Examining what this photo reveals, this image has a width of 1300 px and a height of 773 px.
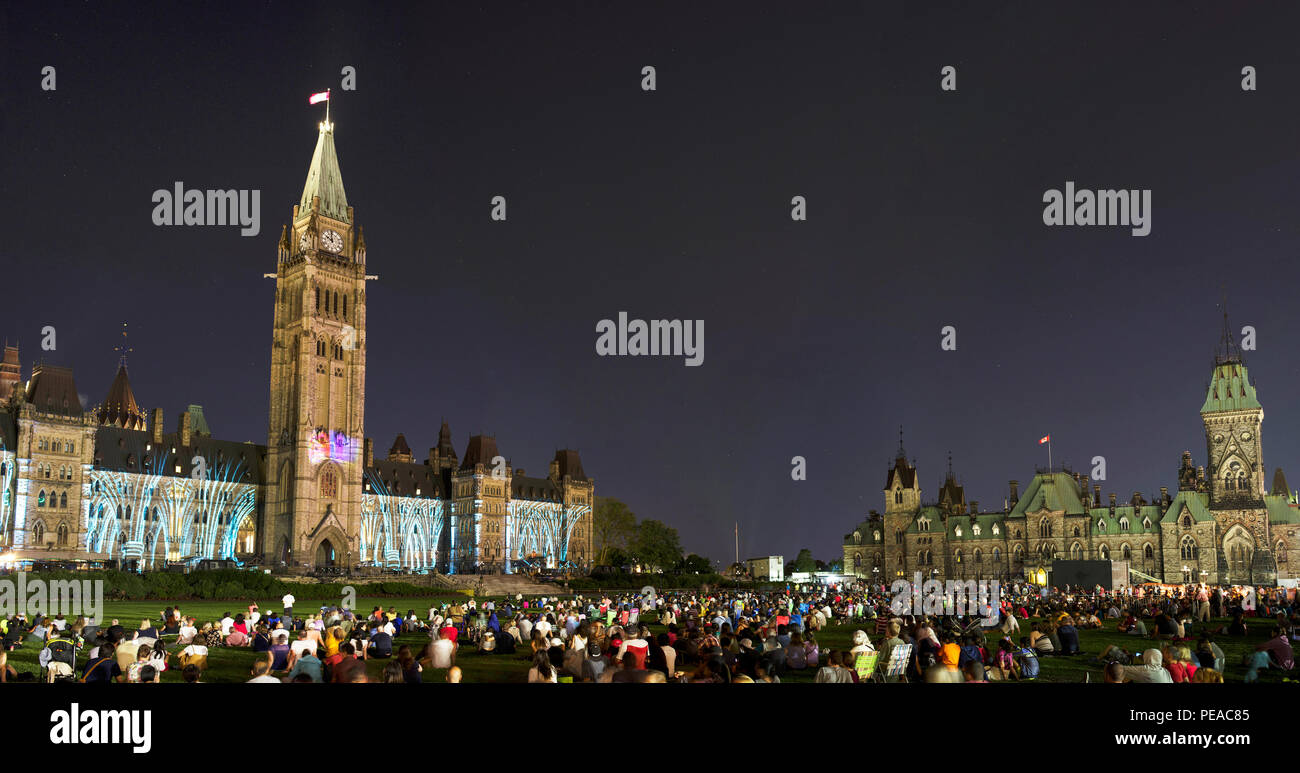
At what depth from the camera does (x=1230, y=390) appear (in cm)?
11444

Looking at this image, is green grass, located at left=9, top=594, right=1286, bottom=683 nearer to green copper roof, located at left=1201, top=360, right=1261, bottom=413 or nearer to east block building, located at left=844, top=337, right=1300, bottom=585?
east block building, located at left=844, top=337, right=1300, bottom=585

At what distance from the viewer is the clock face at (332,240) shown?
4505 inches

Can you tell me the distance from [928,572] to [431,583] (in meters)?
68.4

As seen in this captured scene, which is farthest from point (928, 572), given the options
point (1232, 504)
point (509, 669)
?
point (509, 669)

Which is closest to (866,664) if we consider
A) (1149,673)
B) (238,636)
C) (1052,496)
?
(1149,673)

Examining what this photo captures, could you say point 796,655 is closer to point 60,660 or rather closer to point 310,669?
point 310,669

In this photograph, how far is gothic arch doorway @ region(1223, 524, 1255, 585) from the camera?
10656cm

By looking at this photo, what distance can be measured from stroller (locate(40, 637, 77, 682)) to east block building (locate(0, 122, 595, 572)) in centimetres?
7492

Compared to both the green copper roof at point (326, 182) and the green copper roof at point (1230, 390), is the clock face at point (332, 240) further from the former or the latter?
the green copper roof at point (1230, 390)

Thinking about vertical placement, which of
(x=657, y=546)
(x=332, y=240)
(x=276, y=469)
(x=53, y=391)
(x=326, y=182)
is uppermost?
(x=326, y=182)

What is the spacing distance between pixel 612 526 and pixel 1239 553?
7910 cm

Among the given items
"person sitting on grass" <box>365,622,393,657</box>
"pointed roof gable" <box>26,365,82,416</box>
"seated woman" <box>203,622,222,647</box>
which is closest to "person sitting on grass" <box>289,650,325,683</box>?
"person sitting on grass" <box>365,622,393,657</box>
